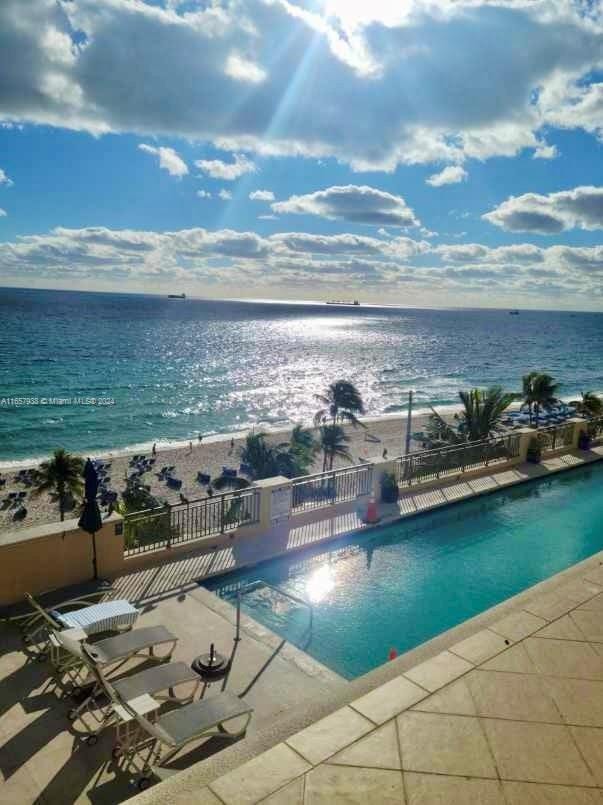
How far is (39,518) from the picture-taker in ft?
78.8

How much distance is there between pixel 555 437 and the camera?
1717 cm

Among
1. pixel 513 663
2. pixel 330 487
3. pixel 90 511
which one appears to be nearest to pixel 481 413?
pixel 330 487

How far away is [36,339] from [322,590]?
9173cm

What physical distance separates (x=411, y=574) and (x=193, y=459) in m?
25.3

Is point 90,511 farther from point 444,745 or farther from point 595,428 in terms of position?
point 595,428

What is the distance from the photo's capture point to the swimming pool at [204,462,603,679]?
765 cm

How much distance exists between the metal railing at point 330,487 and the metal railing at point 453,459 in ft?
2.77

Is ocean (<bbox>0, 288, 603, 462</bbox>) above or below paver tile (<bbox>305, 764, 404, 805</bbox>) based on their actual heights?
below

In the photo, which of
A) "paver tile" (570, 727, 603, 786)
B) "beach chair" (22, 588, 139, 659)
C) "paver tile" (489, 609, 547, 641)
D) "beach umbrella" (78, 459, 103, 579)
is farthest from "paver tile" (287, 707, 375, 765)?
"beach umbrella" (78, 459, 103, 579)

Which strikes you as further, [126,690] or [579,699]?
[126,690]

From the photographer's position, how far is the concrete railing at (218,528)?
304 inches

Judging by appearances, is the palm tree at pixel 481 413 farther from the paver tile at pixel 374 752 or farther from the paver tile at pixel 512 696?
the paver tile at pixel 374 752

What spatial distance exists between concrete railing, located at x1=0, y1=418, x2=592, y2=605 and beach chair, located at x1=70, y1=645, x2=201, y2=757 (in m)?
2.46

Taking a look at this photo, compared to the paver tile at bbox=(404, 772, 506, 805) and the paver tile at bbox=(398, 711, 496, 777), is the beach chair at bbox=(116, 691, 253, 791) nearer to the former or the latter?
the paver tile at bbox=(398, 711, 496, 777)
